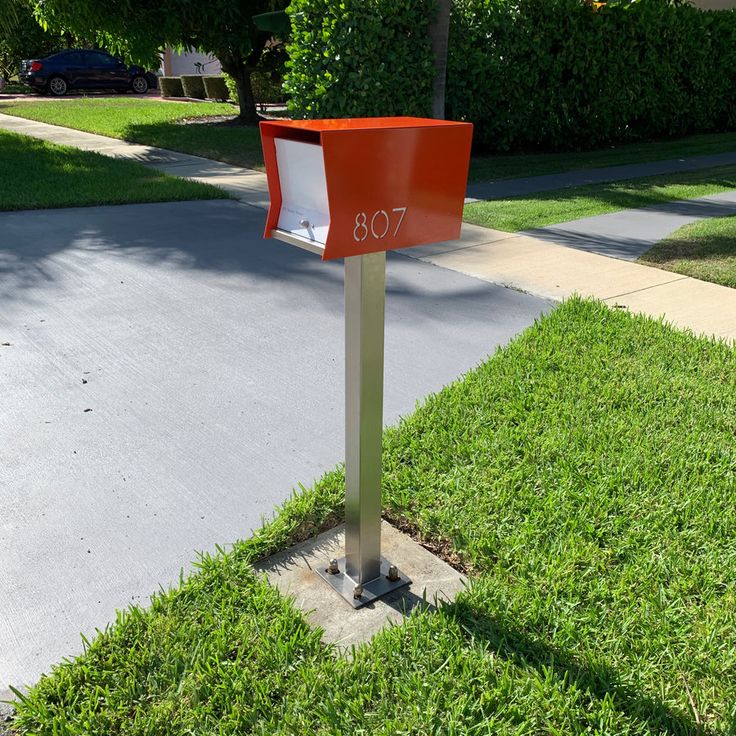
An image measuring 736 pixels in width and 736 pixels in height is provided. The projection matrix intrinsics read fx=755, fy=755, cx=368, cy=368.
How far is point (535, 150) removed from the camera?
13172 mm

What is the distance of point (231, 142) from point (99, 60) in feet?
57.0

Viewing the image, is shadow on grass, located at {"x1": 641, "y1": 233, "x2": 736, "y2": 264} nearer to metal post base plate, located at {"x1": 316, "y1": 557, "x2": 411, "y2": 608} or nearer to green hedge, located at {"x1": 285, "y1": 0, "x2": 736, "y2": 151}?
metal post base plate, located at {"x1": 316, "y1": 557, "x2": 411, "y2": 608}

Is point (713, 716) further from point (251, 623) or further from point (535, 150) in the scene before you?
point (535, 150)

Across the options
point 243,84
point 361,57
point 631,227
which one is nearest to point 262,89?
point 243,84

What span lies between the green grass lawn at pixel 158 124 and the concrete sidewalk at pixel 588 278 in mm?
5299

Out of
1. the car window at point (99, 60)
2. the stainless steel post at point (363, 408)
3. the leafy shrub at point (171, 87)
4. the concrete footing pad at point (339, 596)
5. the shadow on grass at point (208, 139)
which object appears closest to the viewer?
the stainless steel post at point (363, 408)

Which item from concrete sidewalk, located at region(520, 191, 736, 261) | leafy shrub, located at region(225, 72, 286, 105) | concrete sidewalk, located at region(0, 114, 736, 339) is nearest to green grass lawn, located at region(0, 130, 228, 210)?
concrete sidewalk, located at region(0, 114, 736, 339)

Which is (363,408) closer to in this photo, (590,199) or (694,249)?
(694,249)

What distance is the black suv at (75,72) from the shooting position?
1033 inches

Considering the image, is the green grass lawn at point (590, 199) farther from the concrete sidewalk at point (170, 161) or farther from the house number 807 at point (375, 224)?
the house number 807 at point (375, 224)

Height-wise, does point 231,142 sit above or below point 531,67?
below

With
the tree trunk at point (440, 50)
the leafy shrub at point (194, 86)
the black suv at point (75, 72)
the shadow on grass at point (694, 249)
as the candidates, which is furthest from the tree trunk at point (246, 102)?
the black suv at point (75, 72)

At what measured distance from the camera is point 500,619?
2357mm

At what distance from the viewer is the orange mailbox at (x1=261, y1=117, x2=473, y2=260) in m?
1.95
